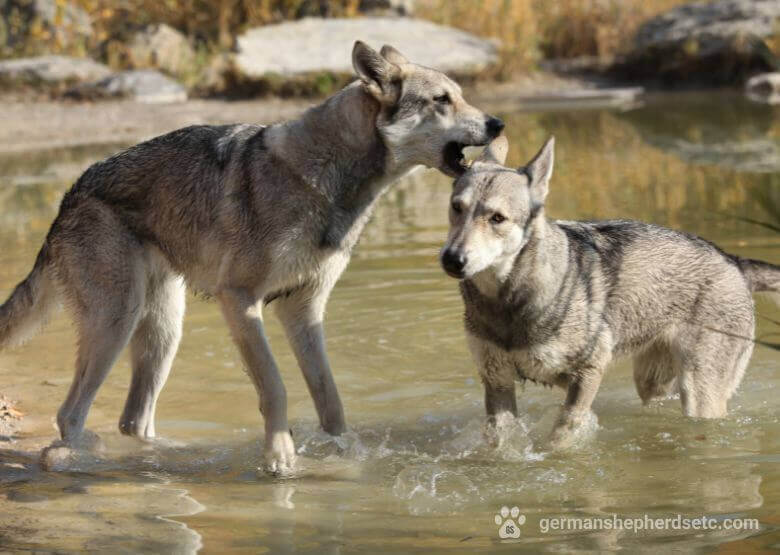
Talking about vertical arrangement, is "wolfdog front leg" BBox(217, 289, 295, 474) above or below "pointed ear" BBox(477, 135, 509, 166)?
below

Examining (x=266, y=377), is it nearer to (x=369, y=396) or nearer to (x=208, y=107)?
(x=369, y=396)

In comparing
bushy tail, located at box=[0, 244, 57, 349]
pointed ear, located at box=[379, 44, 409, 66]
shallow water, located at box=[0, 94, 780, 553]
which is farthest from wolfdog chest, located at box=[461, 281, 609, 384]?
bushy tail, located at box=[0, 244, 57, 349]

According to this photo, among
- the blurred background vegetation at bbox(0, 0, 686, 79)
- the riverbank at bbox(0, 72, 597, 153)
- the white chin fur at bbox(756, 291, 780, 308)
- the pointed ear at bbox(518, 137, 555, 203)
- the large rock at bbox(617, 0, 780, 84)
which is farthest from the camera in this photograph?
the blurred background vegetation at bbox(0, 0, 686, 79)

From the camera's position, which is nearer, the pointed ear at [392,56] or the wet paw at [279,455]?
the wet paw at [279,455]

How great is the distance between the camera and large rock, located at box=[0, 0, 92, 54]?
19.1 m

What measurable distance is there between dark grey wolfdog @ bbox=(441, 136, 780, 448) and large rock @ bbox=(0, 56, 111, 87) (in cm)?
1302

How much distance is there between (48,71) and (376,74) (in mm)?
13004

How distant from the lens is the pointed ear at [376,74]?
5609 millimetres

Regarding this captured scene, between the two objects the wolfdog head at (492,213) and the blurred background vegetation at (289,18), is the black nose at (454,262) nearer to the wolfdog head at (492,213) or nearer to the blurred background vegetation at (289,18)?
the wolfdog head at (492,213)

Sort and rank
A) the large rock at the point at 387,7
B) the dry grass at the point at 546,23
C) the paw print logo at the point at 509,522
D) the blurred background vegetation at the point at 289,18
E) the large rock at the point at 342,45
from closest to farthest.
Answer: the paw print logo at the point at 509,522 → the large rock at the point at 342,45 → the blurred background vegetation at the point at 289,18 → the dry grass at the point at 546,23 → the large rock at the point at 387,7

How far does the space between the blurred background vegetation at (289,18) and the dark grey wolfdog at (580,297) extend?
13.5 meters

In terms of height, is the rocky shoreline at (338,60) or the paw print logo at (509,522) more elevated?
the rocky shoreline at (338,60)

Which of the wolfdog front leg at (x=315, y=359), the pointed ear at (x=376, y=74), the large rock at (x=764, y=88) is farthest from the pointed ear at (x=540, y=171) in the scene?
the large rock at (x=764, y=88)

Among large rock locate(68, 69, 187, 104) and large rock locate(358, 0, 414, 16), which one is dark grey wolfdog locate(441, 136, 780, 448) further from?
large rock locate(358, 0, 414, 16)
